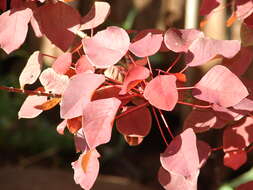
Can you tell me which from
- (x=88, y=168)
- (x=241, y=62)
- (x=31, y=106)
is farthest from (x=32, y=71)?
(x=241, y=62)

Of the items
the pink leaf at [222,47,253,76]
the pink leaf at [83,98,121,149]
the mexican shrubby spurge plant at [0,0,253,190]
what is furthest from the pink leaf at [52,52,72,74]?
the pink leaf at [222,47,253,76]

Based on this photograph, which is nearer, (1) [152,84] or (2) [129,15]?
(1) [152,84]

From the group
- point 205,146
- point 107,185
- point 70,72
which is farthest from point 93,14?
point 107,185

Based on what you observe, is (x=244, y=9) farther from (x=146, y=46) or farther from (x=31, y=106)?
(x=31, y=106)

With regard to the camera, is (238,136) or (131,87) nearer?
(131,87)

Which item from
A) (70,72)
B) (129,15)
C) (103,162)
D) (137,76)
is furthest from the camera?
(129,15)

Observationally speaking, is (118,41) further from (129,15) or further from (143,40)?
(129,15)

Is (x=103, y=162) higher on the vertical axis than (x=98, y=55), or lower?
lower
